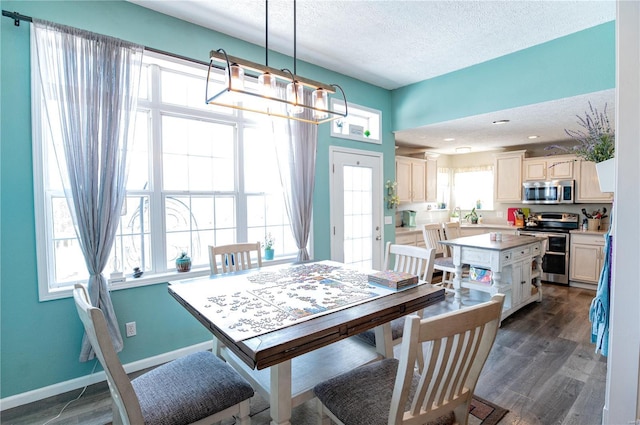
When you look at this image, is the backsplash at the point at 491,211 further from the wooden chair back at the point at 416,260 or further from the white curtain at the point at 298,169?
the wooden chair back at the point at 416,260

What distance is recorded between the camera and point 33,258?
7.09ft

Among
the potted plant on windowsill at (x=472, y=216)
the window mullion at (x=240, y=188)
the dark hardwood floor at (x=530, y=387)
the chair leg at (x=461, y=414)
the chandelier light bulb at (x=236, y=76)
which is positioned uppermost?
the chandelier light bulb at (x=236, y=76)

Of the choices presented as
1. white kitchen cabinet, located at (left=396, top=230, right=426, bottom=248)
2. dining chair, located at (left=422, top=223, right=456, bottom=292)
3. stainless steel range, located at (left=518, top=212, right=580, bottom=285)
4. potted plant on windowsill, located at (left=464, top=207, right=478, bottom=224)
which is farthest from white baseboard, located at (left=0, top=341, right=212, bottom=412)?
potted plant on windowsill, located at (left=464, top=207, right=478, bottom=224)

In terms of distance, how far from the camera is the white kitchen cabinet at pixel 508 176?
18.5 feet

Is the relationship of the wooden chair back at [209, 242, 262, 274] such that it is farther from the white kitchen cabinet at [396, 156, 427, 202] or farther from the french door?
the white kitchen cabinet at [396, 156, 427, 202]

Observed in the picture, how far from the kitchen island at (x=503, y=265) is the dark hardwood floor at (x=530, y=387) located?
0.39 meters

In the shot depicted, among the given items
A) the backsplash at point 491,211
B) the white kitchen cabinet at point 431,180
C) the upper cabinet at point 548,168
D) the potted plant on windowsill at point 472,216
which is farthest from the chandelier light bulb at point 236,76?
the potted plant on windowsill at point 472,216

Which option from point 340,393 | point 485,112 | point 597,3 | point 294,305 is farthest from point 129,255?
point 597,3

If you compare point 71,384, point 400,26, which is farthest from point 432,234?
point 71,384

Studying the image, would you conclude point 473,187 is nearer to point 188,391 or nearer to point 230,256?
point 230,256

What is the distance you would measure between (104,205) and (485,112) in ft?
12.9

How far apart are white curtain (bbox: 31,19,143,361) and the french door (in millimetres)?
2265

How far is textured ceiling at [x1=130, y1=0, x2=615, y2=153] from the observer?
8.25ft

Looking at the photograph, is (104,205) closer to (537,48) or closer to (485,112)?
(485,112)
